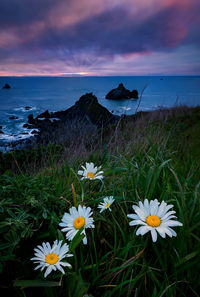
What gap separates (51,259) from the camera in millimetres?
742

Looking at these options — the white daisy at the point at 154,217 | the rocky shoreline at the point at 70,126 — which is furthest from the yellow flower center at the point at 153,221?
the rocky shoreline at the point at 70,126

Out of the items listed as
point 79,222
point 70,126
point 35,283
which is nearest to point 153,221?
point 79,222

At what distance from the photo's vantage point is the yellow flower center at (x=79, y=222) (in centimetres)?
89

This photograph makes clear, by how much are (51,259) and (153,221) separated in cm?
43

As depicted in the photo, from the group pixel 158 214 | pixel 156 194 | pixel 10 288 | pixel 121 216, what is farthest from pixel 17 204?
pixel 156 194

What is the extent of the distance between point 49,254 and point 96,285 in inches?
13.8

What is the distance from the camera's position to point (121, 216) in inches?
51.1

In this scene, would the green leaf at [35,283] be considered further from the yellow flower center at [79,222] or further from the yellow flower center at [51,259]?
the yellow flower center at [79,222]

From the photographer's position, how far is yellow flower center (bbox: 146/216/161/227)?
77 centimetres

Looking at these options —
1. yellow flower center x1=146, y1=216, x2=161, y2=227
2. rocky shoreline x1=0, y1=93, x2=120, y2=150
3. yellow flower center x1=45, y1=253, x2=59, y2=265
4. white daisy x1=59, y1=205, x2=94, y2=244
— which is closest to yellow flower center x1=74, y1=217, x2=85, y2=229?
white daisy x1=59, y1=205, x2=94, y2=244

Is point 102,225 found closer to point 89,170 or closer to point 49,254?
point 89,170

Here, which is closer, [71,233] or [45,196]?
[71,233]

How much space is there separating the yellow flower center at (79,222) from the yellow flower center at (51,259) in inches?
6.5

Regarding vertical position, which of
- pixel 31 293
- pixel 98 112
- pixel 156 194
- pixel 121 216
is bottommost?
pixel 98 112
